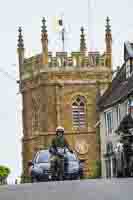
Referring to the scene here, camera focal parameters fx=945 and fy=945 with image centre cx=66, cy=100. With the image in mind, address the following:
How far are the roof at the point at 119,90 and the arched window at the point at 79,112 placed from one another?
1423 centimetres

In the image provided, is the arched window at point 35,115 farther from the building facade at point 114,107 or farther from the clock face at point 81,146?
the building facade at point 114,107

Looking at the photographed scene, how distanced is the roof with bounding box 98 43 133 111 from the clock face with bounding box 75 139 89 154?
1450 centimetres

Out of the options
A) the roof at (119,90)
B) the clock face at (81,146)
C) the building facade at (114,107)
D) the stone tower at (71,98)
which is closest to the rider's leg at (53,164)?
the building facade at (114,107)

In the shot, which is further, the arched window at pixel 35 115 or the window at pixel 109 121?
the arched window at pixel 35 115

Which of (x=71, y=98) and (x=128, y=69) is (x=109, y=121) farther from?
(x=71, y=98)

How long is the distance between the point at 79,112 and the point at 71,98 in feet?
5.36

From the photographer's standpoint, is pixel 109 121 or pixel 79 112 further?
pixel 79 112

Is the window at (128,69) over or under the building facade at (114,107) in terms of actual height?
over

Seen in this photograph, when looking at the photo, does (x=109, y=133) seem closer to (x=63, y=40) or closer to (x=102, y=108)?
(x=102, y=108)

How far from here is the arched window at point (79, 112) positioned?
283 ft

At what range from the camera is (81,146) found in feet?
283

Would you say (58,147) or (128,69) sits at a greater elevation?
(128,69)

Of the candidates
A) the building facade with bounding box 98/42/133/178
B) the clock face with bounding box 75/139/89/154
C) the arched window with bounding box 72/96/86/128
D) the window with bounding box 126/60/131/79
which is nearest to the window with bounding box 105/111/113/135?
the building facade with bounding box 98/42/133/178

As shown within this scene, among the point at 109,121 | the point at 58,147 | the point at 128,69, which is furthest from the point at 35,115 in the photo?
the point at 58,147
